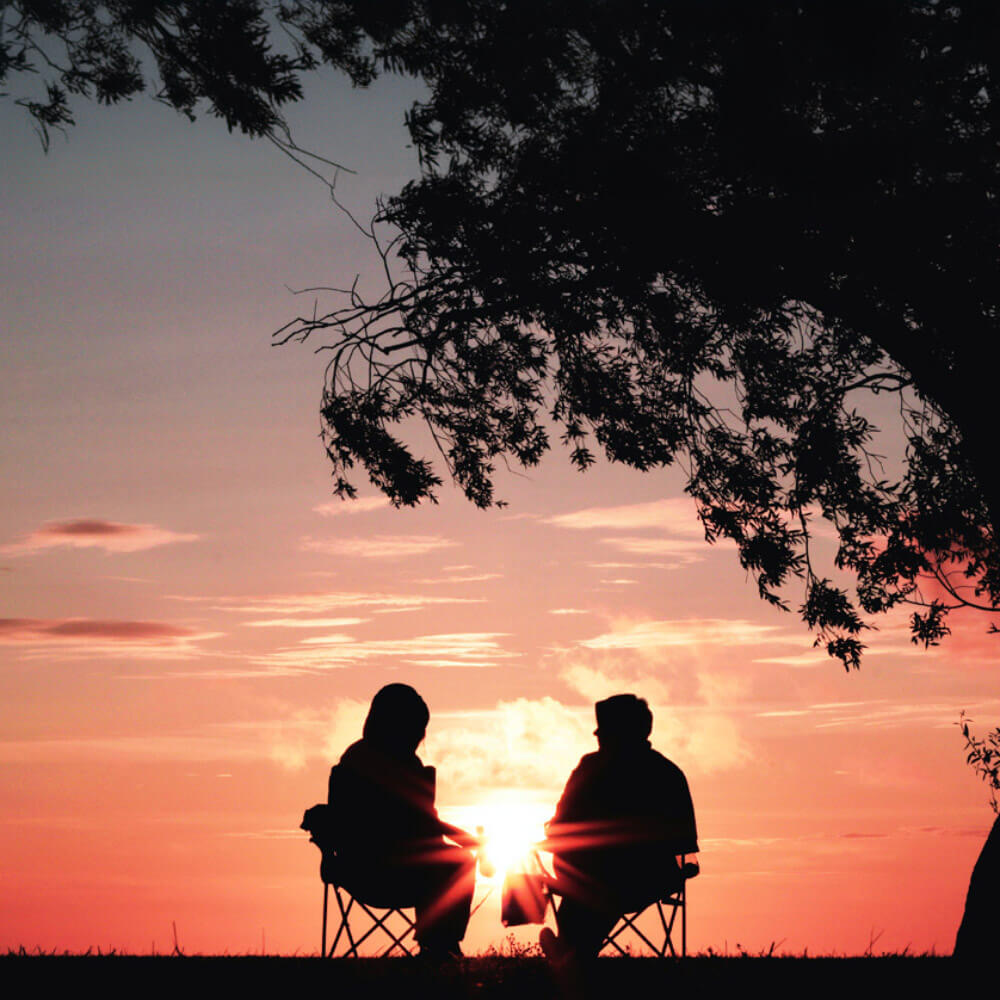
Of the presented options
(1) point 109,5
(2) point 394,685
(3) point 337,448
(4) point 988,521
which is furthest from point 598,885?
(1) point 109,5

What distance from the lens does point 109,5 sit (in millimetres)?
8719

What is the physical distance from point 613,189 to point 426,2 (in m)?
2.01

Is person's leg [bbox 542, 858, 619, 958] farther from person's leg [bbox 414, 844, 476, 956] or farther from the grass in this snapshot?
person's leg [bbox 414, 844, 476, 956]

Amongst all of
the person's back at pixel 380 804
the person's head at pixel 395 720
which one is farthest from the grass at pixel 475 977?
the person's head at pixel 395 720

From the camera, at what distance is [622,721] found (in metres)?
7.09

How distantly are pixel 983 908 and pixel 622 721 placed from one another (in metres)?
2.65

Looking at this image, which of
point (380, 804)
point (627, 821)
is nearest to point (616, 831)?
point (627, 821)

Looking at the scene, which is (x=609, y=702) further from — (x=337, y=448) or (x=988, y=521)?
(x=988, y=521)

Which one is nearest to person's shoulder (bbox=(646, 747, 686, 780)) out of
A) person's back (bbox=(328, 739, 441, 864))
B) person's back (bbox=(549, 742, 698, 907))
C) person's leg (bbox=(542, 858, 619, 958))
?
person's back (bbox=(549, 742, 698, 907))

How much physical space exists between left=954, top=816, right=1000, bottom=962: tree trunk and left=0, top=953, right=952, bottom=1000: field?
17cm

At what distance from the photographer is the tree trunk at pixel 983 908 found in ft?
23.6

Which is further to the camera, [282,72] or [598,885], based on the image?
[282,72]

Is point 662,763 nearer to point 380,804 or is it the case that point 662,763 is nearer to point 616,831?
point 616,831

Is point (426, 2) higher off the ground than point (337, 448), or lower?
higher
